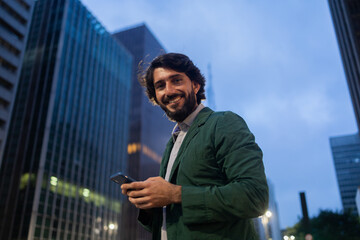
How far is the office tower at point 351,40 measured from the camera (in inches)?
2030

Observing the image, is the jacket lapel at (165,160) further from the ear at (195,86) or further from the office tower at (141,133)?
the office tower at (141,133)

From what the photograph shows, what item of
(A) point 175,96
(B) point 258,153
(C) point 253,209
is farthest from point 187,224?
(A) point 175,96

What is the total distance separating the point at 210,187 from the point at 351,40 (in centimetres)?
5976

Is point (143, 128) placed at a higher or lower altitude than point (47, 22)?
lower

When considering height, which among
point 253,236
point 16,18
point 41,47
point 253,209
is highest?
point 41,47

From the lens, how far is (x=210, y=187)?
1769 mm

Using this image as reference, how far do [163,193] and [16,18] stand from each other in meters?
53.3

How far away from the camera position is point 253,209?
5.55 feet

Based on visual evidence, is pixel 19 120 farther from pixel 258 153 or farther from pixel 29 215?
pixel 258 153

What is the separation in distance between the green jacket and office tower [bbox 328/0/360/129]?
56453 mm

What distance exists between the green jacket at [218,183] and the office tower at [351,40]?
185 feet

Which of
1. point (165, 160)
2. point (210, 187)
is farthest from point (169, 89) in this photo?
point (210, 187)

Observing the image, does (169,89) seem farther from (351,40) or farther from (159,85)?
(351,40)

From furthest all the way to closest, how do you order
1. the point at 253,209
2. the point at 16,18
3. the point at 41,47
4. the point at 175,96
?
the point at 41,47, the point at 16,18, the point at 175,96, the point at 253,209
